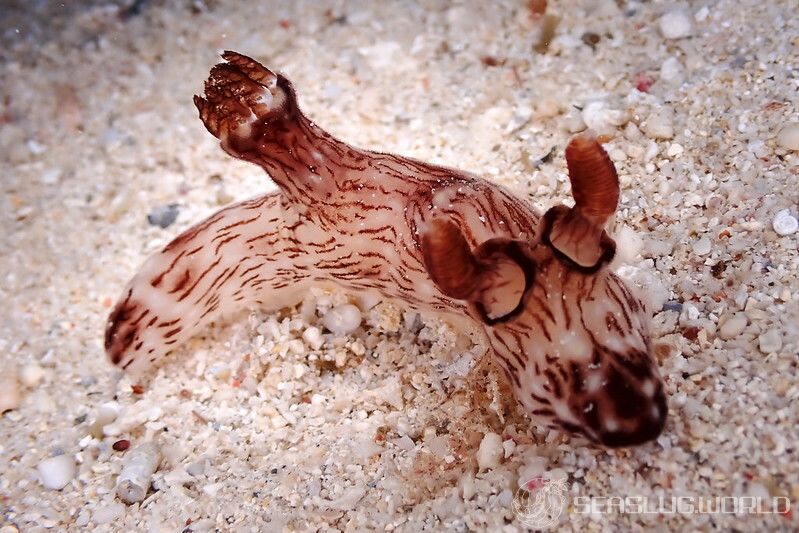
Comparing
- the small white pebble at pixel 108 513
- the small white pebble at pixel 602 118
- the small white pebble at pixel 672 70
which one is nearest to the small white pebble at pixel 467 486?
the small white pebble at pixel 108 513

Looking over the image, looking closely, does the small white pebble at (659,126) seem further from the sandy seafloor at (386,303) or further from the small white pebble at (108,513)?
the small white pebble at (108,513)

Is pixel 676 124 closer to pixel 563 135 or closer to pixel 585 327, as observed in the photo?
pixel 563 135

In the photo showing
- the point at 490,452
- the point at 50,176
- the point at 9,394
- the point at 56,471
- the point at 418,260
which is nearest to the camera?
the point at 490,452

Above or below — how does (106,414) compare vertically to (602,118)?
below

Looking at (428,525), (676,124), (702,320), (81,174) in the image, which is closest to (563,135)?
(676,124)

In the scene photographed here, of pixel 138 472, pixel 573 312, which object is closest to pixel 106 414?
pixel 138 472

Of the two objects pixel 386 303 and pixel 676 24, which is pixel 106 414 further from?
pixel 676 24

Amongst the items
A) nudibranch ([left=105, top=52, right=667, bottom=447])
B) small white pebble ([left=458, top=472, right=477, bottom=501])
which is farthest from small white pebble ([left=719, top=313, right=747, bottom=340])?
small white pebble ([left=458, top=472, right=477, bottom=501])
